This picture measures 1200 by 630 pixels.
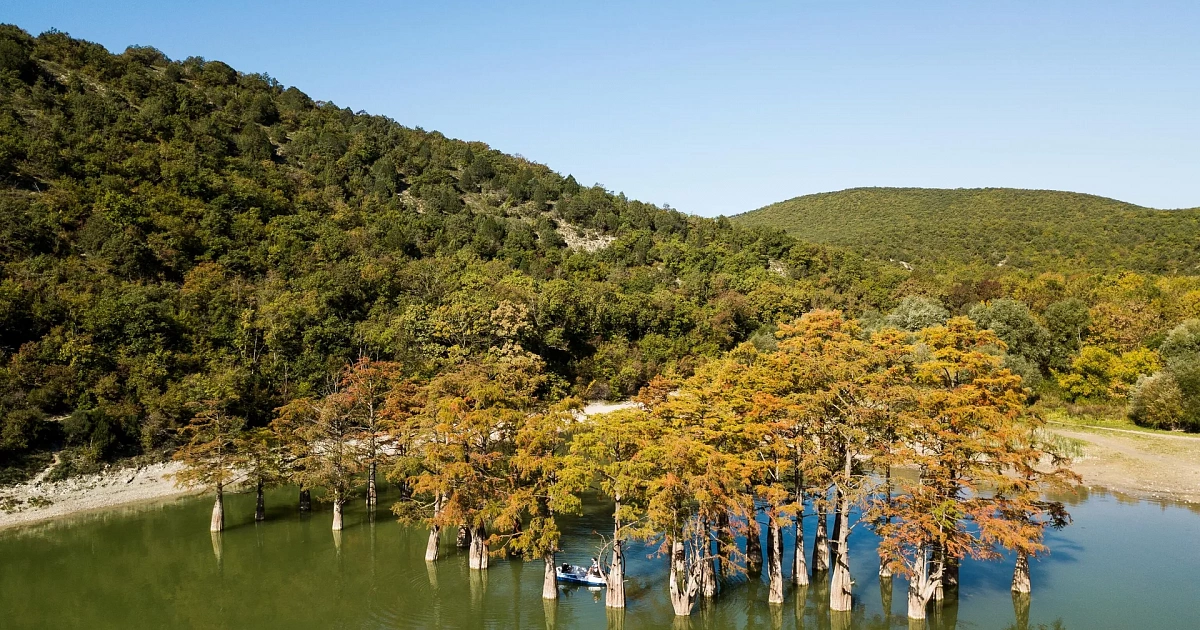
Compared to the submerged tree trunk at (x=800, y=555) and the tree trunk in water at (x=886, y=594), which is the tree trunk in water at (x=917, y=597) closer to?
the tree trunk in water at (x=886, y=594)

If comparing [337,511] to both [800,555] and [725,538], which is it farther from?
[800,555]

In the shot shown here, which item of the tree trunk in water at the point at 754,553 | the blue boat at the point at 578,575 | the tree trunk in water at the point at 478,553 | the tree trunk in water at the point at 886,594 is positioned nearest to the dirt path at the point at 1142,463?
the tree trunk in water at the point at 886,594

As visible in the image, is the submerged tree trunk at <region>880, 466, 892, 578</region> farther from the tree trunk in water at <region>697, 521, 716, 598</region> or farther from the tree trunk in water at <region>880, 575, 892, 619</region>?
the tree trunk in water at <region>697, 521, 716, 598</region>

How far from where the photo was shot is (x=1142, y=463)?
46250 mm

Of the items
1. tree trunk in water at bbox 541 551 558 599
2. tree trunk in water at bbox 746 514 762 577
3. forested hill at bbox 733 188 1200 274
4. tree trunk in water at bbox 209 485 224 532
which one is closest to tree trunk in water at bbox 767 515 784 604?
tree trunk in water at bbox 746 514 762 577

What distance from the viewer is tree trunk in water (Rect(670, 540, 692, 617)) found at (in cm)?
2438

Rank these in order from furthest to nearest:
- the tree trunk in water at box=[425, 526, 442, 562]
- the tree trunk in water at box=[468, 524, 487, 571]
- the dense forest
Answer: the dense forest
the tree trunk in water at box=[425, 526, 442, 562]
the tree trunk in water at box=[468, 524, 487, 571]

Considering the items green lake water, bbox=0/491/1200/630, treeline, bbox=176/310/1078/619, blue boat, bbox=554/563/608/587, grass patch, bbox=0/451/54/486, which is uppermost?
treeline, bbox=176/310/1078/619

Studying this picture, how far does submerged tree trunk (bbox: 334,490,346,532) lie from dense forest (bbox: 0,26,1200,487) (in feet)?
57.7

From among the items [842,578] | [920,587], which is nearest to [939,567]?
[920,587]

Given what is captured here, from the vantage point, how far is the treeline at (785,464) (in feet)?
76.0

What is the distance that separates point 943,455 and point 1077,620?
356 inches

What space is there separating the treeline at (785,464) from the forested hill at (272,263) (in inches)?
879

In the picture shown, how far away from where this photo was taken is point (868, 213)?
177000 mm
